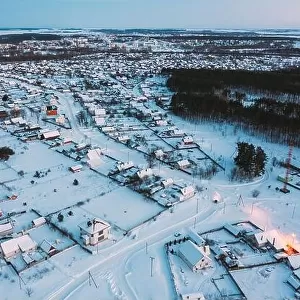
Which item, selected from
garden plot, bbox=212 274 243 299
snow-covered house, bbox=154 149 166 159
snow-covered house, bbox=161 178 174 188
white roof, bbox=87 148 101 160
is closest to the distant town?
garden plot, bbox=212 274 243 299

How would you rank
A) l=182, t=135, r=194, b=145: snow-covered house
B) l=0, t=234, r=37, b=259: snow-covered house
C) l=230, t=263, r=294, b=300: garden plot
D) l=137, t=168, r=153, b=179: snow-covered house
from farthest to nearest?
l=182, t=135, r=194, b=145: snow-covered house
l=137, t=168, r=153, b=179: snow-covered house
l=0, t=234, r=37, b=259: snow-covered house
l=230, t=263, r=294, b=300: garden plot

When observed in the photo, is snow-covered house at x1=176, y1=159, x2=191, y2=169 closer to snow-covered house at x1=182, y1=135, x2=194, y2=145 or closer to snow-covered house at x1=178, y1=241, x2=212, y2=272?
snow-covered house at x1=182, y1=135, x2=194, y2=145

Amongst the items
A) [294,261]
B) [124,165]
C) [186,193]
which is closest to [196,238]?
[294,261]

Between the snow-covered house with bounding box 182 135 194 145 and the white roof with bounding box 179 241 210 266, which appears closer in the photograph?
the white roof with bounding box 179 241 210 266

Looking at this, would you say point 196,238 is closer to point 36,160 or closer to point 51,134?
point 36,160

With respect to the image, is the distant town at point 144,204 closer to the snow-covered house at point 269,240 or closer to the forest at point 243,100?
the snow-covered house at point 269,240

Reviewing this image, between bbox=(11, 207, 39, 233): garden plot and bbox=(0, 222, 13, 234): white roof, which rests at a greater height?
bbox=(0, 222, 13, 234): white roof

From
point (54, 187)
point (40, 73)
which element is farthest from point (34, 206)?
point (40, 73)
